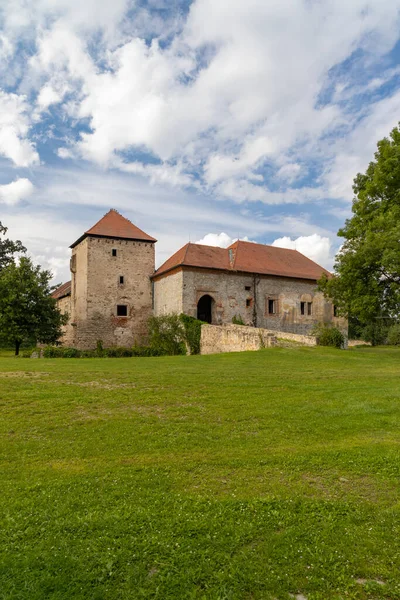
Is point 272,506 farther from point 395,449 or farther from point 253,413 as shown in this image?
point 253,413

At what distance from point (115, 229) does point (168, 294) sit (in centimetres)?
715

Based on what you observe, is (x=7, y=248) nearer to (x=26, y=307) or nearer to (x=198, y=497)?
(x=26, y=307)

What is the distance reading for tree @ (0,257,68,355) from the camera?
950 inches

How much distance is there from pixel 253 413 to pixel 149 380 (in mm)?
3925

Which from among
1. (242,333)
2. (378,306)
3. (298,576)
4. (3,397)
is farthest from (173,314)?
(298,576)

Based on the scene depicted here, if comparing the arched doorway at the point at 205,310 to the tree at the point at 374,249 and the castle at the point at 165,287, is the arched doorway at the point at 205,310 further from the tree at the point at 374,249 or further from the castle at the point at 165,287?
the tree at the point at 374,249

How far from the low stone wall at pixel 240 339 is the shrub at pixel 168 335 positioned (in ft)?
6.34

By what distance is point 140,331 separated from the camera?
30531mm

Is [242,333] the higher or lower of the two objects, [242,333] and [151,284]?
the lower

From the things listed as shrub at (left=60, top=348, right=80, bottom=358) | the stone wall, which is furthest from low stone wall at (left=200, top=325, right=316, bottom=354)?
shrub at (left=60, top=348, right=80, bottom=358)

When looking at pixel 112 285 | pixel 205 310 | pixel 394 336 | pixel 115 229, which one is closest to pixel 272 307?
pixel 205 310

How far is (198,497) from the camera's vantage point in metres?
3.91

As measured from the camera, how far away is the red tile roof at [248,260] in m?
28.8

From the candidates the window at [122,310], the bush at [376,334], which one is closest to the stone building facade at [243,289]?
the window at [122,310]
